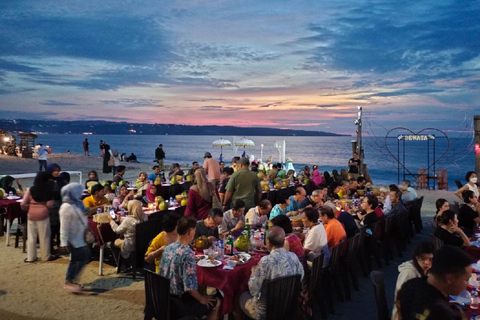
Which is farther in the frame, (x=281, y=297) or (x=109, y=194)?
(x=109, y=194)

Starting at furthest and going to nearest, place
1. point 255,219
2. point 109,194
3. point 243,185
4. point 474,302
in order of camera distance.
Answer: point 109,194
point 243,185
point 255,219
point 474,302

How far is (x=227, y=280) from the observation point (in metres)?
4.32

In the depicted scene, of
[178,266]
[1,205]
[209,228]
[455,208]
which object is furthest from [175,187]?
[178,266]

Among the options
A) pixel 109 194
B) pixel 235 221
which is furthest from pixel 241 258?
pixel 109 194

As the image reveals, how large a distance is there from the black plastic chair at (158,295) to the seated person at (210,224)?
5.28 ft

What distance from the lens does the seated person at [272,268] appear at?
3805 mm

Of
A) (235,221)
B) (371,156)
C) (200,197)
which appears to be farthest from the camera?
(371,156)

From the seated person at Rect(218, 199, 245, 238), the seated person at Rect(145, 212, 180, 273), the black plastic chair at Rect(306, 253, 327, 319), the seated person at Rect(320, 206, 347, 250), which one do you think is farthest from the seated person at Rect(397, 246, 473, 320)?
the seated person at Rect(218, 199, 245, 238)

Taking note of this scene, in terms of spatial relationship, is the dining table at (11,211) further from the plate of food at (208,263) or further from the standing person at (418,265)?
the standing person at (418,265)

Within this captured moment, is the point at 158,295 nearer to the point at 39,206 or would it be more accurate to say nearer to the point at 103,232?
the point at 103,232

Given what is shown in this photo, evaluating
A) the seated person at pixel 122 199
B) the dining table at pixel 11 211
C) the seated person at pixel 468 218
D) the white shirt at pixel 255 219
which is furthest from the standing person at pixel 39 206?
the seated person at pixel 468 218

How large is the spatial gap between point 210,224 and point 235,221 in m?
0.79

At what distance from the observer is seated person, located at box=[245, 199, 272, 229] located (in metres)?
6.46

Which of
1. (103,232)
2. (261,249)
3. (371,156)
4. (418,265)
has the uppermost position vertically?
(418,265)
